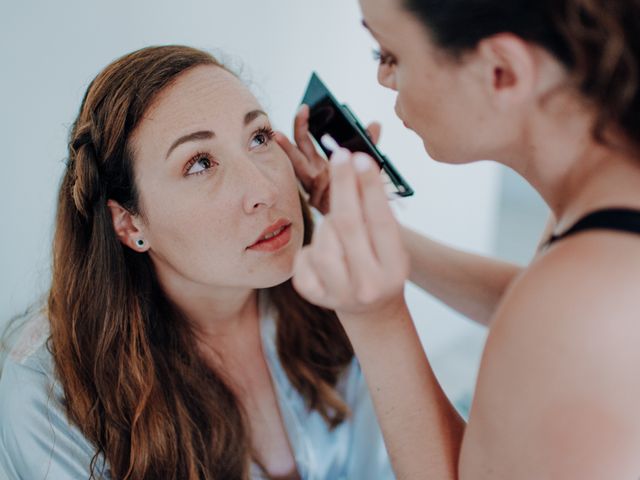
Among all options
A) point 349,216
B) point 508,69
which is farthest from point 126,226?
point 508,69

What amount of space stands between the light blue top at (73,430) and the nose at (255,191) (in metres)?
0.35

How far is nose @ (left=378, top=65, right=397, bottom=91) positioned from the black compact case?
232 mm

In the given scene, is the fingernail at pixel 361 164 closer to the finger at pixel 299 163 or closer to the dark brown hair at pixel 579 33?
the dark brown hair at pixel 579 33

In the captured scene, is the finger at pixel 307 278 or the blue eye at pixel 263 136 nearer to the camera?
the finger at pixel 307 278

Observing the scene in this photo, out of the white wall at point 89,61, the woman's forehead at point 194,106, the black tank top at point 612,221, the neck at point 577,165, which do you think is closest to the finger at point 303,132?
the woman's forehead at point 194,106

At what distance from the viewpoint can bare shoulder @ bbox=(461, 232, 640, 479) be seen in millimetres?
535

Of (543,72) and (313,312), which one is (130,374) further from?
(543,72)

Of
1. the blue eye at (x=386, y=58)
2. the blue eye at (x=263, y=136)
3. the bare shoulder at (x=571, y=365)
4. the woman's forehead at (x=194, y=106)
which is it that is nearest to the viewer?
the bare shoulder at (x=571, y=365)

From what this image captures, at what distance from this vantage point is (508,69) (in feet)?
1.94

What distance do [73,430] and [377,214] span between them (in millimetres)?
654

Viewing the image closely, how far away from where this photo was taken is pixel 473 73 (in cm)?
61

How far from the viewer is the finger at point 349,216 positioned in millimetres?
567

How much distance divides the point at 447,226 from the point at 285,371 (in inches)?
42.4

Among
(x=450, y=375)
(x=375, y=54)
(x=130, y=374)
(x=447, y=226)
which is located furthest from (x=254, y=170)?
(x=450, y=375)
